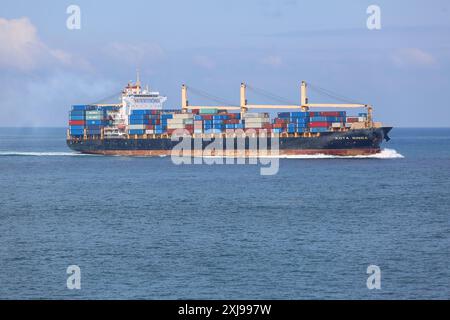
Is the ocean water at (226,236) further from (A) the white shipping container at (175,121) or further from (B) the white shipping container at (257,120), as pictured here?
(A) the white shipping container at (175,121)

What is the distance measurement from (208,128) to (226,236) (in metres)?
55.2

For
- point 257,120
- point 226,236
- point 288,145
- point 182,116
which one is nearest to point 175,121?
point 182,116

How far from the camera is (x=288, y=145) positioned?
93.4m

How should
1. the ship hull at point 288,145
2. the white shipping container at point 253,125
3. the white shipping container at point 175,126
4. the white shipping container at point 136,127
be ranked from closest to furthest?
1. the ship hull at point 288,145
2. the white shipping container at point 253,125
3. the white shipping container at point 175,126
4. the white shipping container at point 136,127

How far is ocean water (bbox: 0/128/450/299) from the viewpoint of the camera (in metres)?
32.9

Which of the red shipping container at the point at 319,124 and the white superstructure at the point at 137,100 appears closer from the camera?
the red shipping container at the point at 319,124

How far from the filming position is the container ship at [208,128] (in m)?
92.6

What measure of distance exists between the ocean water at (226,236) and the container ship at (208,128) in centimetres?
1576

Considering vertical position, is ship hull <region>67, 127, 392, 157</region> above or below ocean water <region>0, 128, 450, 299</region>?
above

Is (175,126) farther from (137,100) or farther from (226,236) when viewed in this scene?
(226,236)

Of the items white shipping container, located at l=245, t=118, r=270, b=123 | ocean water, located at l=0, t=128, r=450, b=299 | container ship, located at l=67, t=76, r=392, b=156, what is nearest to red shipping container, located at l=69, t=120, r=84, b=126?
container ship, located at l=67, t=76, r=392, b=156

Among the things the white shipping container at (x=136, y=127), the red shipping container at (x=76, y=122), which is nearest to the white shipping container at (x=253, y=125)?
the white shipping container at (x=136, y=127)

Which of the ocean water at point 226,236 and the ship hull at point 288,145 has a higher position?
the ship hull at point 288,145

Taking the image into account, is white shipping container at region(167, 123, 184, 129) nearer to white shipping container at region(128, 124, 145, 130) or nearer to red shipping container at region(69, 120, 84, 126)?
white shipping container at region(128, 124, 145, 130)
